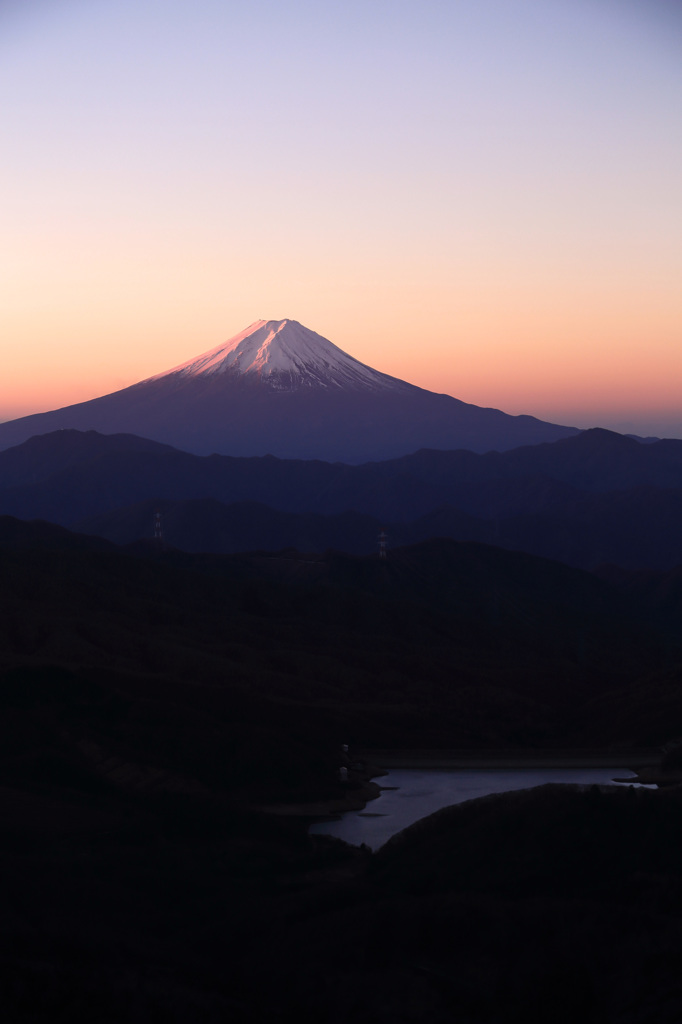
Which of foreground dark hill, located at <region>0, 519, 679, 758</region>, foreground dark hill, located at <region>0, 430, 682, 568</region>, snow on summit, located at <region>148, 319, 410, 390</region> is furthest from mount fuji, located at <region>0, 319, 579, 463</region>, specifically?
foreground dark hill, located at <region>0, 519, 679, 758</region>

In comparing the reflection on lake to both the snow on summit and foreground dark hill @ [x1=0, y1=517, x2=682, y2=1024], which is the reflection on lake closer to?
foreground dark hill @ [x1=0, y1=517, x2=682, y2=1024]

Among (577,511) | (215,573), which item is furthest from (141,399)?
(215,573)

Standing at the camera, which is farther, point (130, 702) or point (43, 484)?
point (43, 484)

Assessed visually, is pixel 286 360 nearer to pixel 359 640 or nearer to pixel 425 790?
pixel 359 640

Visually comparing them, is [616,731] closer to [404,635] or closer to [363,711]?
[363,711]

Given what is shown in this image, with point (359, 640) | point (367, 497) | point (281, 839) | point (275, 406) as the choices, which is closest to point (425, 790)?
point (281, 839)

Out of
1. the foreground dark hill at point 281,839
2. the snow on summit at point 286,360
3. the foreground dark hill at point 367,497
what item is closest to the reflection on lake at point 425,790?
the foreground dark hill at point 281,839
